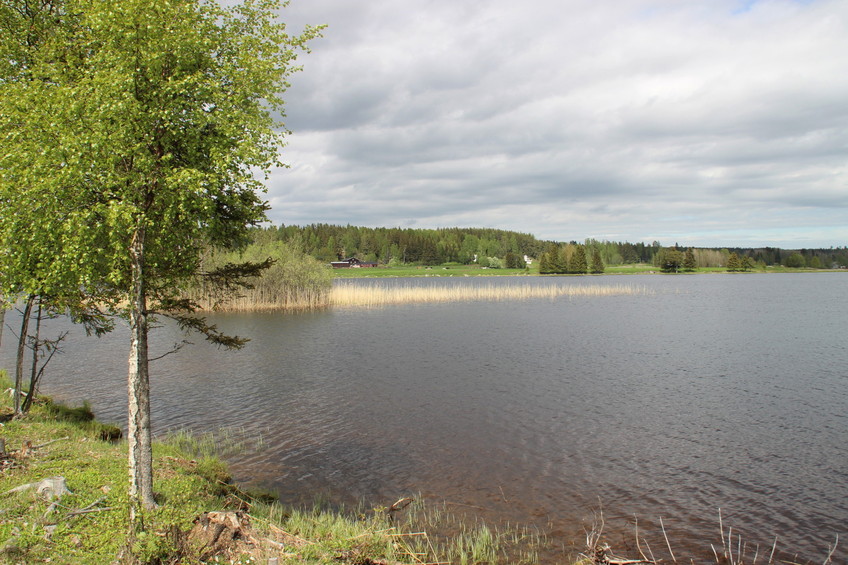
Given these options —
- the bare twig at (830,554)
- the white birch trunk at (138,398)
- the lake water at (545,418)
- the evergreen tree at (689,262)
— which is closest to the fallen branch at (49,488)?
the white birch trunk at (138,398)

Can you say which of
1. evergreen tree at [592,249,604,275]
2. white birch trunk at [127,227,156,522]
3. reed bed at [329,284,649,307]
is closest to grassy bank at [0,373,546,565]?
white birch trunk at [127,227,156,522]

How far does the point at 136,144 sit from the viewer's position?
774 centimetres

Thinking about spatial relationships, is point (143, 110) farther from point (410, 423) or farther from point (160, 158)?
point (410, 423)

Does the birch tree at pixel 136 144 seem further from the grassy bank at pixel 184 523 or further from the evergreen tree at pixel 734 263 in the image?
the evergreen tree at pixel 734 263

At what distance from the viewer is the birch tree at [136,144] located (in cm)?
746

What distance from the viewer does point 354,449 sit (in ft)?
48.6

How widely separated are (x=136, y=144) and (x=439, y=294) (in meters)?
58.2

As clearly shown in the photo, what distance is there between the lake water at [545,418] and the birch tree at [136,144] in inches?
258

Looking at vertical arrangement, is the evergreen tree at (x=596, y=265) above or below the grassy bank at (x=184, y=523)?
above

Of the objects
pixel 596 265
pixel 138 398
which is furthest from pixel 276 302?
pixel 596 265

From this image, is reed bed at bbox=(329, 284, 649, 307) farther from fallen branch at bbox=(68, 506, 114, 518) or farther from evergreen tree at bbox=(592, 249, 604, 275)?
evergreen tree at bbox=(592, 249, 604, 275)

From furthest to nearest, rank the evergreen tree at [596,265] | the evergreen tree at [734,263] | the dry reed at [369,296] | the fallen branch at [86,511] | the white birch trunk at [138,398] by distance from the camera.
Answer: the evergreen tree at [734,263], the evergreen tree at [596,265], the dry reed at [369,296], the white birch trunk at [138,398], the fallen branch at [86,511]

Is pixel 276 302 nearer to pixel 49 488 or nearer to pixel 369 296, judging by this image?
pixel 369 296

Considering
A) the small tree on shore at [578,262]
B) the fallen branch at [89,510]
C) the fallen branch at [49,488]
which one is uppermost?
the small tree on shore at [578,262]
